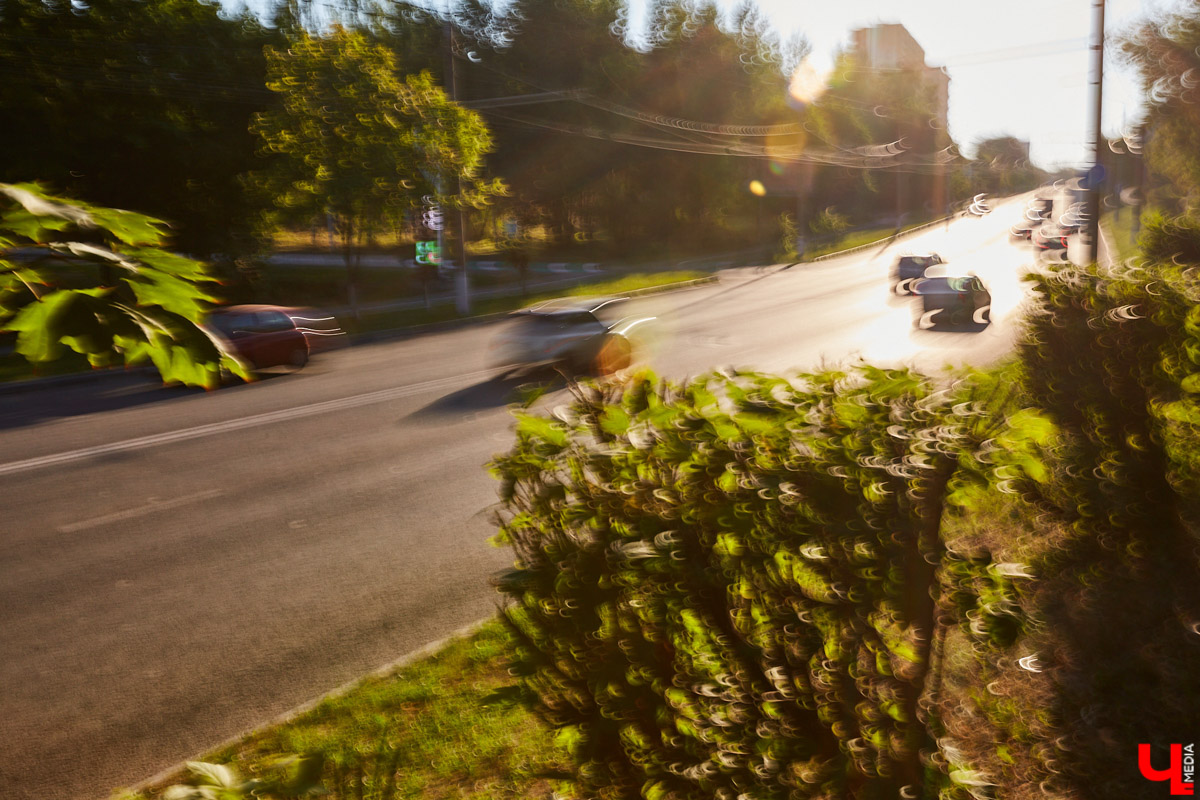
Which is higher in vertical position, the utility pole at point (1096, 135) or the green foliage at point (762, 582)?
the utility pole at point (1096, 135)

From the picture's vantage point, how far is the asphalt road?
16.5ft

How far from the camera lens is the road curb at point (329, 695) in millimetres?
4281

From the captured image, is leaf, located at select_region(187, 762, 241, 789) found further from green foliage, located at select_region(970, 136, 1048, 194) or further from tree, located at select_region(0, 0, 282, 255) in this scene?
green foliage, located at select_region(970, 136, 1048, 194)

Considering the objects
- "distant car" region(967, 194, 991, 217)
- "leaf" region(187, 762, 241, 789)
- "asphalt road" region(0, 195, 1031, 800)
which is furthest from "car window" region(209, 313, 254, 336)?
"distant car" region(967, 194, 991, 217)

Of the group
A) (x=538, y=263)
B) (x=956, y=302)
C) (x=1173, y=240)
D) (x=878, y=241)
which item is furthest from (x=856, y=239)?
(x=1173, y=240)

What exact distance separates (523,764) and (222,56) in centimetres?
2603

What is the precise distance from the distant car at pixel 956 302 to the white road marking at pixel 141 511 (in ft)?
59.8

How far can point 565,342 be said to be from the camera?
16672 mm

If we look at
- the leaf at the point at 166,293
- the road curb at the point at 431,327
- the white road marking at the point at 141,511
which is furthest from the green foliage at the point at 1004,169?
the leaf at the point at 166,293

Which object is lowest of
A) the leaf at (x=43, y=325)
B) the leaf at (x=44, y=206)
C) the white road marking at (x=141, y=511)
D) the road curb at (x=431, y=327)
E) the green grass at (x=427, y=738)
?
the green grass at (x=427, y=738)

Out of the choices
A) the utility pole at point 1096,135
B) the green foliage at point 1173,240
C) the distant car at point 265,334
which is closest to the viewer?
the green foliage at point 1173,240

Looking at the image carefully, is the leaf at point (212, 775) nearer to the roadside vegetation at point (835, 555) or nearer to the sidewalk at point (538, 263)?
the roadside vegetation at point (835, 555)

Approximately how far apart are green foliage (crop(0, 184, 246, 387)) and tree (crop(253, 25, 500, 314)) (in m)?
21.5

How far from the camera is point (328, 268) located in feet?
122
